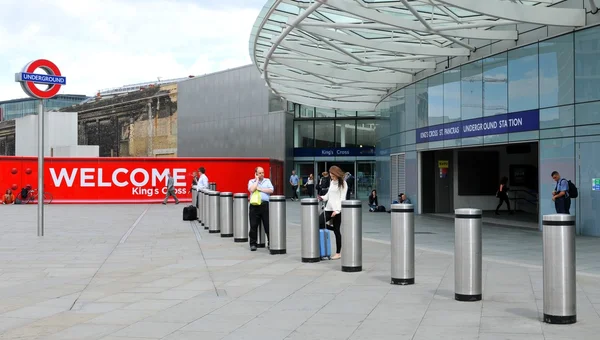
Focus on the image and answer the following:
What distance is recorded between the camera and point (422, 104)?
22969 millimetres

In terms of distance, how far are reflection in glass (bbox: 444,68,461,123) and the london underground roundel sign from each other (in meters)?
11.2

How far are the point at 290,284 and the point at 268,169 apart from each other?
26.3m

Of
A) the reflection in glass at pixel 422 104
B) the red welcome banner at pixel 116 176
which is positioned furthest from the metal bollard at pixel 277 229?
the red welcome banner at pixel 116 176

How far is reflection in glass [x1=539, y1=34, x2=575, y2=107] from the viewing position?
615 inches

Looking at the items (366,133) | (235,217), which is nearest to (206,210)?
(235,217)

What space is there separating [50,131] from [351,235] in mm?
36599

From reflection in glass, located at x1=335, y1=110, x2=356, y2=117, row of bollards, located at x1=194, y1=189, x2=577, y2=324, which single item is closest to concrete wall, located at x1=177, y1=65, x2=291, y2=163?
reflection in glass, located at x1=335, y1=110, x2=356, y2=117

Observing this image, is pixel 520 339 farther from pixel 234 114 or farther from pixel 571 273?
pixel 234 114

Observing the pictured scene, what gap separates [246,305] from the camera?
7207 millimetres

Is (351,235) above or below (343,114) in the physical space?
below

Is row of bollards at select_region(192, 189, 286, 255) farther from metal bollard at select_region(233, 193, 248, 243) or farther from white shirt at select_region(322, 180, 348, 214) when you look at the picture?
white shirt at select_region(322, 180, 348, 214)

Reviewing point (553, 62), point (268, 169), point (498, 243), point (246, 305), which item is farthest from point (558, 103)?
point (268, 169)

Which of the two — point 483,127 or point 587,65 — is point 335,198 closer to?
point 587,65

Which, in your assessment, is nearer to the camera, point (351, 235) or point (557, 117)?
point (351, 235)
